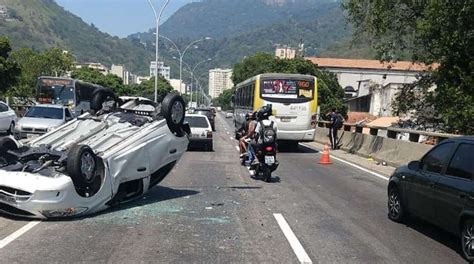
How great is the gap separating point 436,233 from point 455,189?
5.25 feet

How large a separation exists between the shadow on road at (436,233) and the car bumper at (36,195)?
16.9 feet

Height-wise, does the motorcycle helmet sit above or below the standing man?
above

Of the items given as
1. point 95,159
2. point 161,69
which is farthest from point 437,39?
point 161,69

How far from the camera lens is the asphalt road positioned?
7.16 meters

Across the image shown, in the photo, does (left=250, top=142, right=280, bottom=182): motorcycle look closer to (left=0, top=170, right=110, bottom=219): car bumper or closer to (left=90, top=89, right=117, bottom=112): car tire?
(left=90, top=89, right=117, bottom=112): car tire


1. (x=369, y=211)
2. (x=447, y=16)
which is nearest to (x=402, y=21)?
(x=447, y=16)

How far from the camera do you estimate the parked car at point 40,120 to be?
25.8m

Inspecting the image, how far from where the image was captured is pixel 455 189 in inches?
298

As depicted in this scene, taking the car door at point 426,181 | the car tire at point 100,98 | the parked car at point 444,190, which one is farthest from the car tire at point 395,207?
the car tire at point 100,98

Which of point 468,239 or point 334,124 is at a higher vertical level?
point 334,124

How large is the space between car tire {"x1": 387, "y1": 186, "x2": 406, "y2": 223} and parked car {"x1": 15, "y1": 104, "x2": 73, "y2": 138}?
17.9m

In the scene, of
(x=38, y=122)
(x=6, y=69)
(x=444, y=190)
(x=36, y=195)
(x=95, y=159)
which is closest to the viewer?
(x=444, y=190)

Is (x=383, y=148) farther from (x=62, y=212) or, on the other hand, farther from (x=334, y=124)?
(x=62, y=212)

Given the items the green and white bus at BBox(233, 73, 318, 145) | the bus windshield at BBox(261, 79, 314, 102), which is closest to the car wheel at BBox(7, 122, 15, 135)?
the green and white bus at BBox(233, 73, 318, 145)
